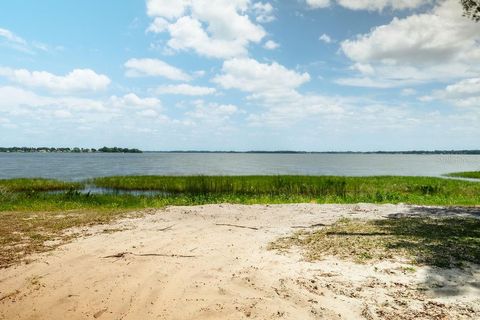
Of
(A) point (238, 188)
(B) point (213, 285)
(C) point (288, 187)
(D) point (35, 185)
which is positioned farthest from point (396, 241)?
(D) point (35, 185)

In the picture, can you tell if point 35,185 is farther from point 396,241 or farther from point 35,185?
point 396,241

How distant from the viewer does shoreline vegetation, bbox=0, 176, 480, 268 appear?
11578 millimetres

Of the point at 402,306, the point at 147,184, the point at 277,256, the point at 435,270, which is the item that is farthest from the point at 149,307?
the point at 147,184

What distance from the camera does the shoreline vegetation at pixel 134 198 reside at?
456 inches

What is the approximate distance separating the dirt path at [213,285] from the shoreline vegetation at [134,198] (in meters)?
1.89

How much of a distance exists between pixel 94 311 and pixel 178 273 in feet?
6.01

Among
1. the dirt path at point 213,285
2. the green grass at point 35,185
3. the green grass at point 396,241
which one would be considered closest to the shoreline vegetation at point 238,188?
the green grass at point 35,185

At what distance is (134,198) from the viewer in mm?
23359

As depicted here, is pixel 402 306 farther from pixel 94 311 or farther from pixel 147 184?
pixel 147 184

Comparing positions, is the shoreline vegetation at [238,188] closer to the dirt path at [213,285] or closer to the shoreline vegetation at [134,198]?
the shoreline vegetation at [134,198]

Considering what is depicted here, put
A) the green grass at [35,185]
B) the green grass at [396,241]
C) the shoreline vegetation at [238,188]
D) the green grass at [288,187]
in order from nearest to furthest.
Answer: the green grass at [396,241], the shoreline vegetation at [238,188], the green grass at [288,187], the green grass at [35,185]

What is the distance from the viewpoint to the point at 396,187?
39.3 metres

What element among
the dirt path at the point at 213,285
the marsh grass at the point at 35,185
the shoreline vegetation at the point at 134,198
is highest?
the dirt path at the point at 213,285

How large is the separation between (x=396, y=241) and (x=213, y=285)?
5.63m
